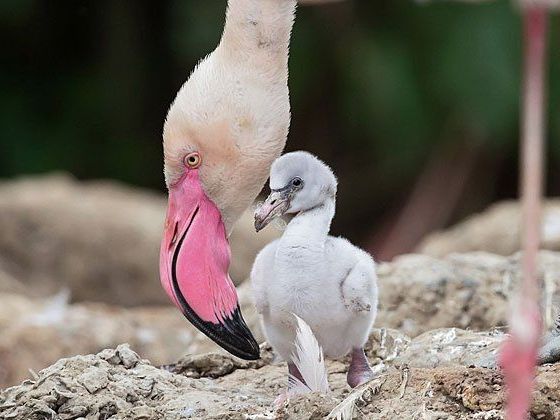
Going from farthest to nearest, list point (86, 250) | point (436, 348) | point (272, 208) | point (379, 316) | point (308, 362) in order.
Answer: point (86, 250) → point (379, 316) → point (436, 348) → point (272, 208) → point (308, 362)

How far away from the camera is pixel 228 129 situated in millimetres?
3271

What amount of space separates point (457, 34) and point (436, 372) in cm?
490

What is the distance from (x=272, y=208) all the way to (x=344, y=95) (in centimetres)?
517

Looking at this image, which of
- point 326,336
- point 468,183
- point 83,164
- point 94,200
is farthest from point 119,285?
point 326,336

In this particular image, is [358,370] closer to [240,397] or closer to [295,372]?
[295,372]

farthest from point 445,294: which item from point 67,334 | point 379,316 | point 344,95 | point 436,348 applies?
point 344,95

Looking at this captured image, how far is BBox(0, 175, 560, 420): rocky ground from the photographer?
2906mm

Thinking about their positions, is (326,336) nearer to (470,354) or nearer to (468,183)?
(470,354)

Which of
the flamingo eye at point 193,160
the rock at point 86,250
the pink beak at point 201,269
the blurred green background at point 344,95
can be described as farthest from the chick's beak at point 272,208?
the blurred green background at point 344,95

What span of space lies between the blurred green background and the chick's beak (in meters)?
4.54

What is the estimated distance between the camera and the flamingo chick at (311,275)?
294cm

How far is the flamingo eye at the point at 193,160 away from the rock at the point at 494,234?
229 centimetres

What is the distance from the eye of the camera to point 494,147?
8039mm

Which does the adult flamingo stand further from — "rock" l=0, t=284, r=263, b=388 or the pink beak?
"rock" l=0, t=284, r=263, b=388
